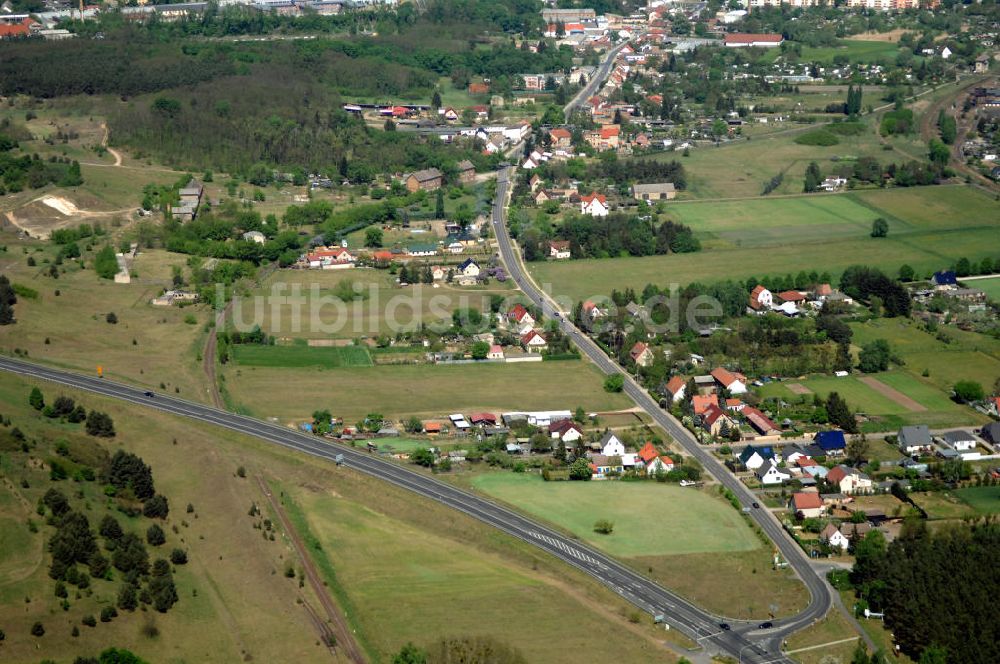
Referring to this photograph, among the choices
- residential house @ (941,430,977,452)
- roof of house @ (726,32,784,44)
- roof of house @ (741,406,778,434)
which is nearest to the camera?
residential house @ (941,430,977,452)

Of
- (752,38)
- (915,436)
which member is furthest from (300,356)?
(752,38)

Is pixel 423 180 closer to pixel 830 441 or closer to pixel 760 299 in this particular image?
pixel 760 299

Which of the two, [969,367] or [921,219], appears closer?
[969,367]

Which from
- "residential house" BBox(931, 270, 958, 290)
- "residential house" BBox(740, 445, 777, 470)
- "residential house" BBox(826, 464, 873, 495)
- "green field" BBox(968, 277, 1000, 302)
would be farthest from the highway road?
"green field" BBox(968, 277, 1000, 302)

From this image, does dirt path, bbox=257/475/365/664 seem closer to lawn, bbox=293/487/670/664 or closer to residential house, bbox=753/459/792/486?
lawn, bbox=293/487/670/664

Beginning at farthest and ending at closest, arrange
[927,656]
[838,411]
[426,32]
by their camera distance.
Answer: [426,32] < [838,411] < [927,656]

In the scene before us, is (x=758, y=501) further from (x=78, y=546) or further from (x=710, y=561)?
(x=78, y=546)

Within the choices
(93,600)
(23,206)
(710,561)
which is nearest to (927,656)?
(710,561)
